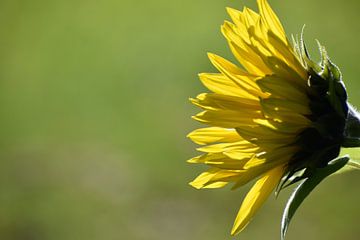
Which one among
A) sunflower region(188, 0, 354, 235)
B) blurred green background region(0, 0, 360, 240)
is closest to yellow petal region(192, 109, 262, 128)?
sunflower region(188, 0, 354, 235)

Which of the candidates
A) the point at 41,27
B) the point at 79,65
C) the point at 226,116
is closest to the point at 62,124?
the point at 79,65

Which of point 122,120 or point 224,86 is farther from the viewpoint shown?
point 122,120

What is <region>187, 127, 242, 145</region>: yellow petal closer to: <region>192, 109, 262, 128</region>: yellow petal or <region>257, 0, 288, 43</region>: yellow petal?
<region>192, 109, 262, 128</region>: yellow petal

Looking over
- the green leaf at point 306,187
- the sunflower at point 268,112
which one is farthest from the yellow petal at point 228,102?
the green leaf at point 306,187

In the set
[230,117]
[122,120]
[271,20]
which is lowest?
[122,120]

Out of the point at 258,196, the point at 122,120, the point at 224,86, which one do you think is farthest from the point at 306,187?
the point at 122,120

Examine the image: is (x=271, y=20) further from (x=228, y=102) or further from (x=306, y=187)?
(x=306, y=187)
